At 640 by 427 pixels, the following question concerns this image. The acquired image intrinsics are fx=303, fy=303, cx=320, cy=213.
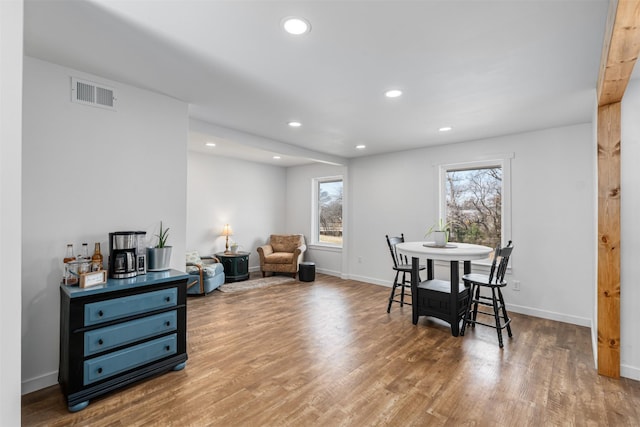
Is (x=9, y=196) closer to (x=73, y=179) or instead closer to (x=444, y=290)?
(x=73, y=179)

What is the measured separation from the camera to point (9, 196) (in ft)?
4.39

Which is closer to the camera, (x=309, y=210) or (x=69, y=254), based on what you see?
(x=69, y=254)

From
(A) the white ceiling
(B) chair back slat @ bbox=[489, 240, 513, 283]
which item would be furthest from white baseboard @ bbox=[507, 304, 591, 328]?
(A) the white ceiling

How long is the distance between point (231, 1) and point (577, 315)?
488 cm

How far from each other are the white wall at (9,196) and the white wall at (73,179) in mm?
1069

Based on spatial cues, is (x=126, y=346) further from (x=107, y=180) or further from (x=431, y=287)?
(x=431, y=287)

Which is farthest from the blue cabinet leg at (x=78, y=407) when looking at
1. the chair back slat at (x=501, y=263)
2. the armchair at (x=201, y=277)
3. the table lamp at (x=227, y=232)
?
the table lamp at (x=227, y=232)

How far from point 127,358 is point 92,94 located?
2.12 meters

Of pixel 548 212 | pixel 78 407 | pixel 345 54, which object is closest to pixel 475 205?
pixel 548 212

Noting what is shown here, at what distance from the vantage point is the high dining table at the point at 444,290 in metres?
3.32

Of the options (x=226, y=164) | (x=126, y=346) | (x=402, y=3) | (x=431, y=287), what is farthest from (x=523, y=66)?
(x=226, y=164)

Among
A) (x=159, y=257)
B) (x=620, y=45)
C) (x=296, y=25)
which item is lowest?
(x=159, y=257)

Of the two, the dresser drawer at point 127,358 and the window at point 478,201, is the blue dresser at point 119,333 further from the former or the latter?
the window at point 478,201

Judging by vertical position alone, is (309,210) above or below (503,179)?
below
